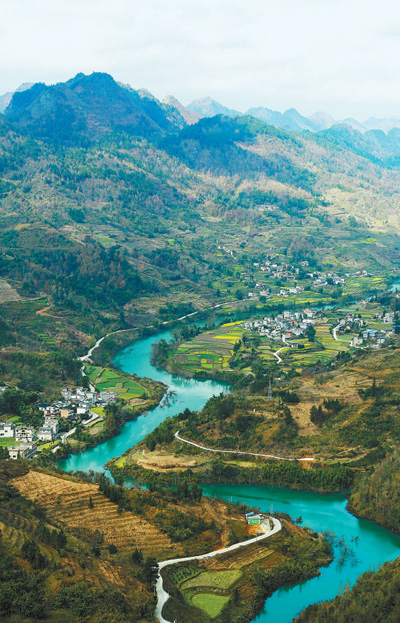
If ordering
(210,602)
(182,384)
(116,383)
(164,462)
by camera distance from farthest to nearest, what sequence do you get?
(182,384), (116,383), (164,462), (210,602)

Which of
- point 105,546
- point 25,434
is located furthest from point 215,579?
point 25,434

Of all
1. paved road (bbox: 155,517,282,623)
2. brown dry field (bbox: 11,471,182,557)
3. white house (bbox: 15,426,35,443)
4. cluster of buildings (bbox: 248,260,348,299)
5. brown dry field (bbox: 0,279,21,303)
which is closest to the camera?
paved road (bbox: 155,517,282,623)

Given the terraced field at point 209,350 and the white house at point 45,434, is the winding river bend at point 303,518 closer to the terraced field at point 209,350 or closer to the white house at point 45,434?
the white house at point 45,434

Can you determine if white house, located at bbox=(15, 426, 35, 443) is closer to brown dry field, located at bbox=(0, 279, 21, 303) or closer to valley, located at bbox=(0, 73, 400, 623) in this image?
valley, located at bbox=(0, 73, 400, 623)

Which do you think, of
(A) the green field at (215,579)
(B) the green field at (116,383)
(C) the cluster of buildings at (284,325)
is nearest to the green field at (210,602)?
(A) the green field at (215,579)

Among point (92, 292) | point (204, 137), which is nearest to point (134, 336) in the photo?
point (92, 292)

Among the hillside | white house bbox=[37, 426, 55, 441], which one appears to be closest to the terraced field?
white house bbox=[37, 426, 55, 441]

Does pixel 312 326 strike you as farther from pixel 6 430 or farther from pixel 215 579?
pixel 215 579
